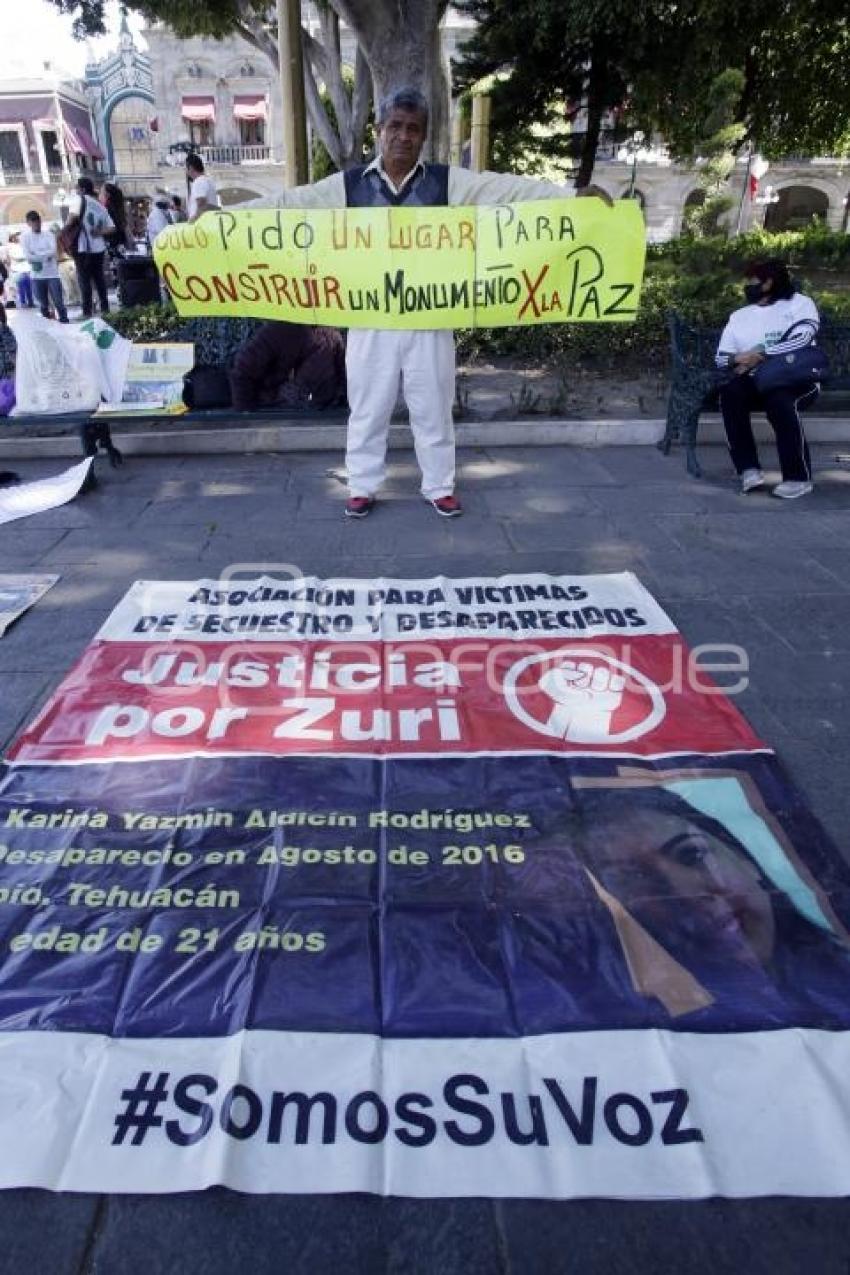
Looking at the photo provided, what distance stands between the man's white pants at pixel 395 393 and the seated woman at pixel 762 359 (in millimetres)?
1904

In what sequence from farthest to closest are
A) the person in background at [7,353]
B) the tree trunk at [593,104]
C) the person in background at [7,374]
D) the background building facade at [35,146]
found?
the background building facade at [35,146] → the tree trunk at [593,104] → the person in background at [7,353] → the person in background at [7,374]

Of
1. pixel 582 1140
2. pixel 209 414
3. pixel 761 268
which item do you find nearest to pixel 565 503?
pixel 761 268

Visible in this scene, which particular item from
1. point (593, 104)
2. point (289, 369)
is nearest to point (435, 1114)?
point (289, 369)

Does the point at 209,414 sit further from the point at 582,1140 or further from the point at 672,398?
the point at 582,1140

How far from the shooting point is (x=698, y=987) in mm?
1836

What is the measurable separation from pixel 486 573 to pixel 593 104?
51.3 ft

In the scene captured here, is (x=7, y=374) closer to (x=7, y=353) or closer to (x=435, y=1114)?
(x=7, y=353)

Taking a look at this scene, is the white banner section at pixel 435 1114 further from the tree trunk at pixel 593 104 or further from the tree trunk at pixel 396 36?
the tree trunk at pixel 593 104

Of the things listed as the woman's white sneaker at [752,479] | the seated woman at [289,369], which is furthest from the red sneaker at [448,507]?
the woman's white sneaker at [752,479]

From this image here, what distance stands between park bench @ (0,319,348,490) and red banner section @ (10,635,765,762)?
2.66 meters

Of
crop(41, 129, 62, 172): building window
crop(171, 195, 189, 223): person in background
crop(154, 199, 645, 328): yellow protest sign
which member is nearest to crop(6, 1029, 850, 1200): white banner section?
crop(154, 199, 645, 328): yellow protest sign

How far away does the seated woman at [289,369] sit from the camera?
546 centimetres

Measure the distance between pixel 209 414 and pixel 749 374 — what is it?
357 centimetres

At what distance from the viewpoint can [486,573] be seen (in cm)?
404
